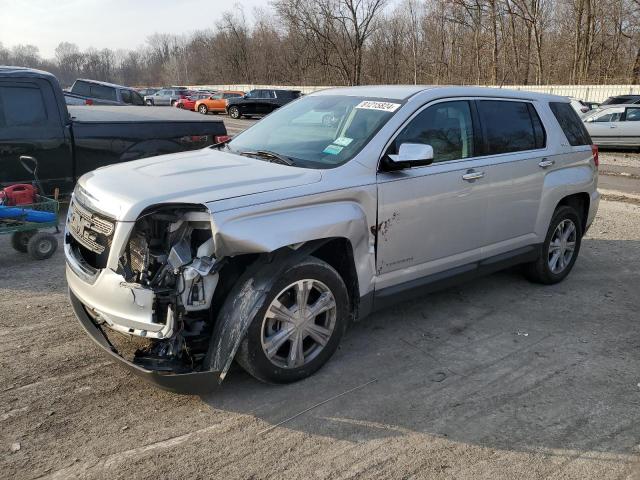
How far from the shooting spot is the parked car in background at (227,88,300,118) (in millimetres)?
32509

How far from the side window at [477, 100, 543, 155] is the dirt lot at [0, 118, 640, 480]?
58.9 inches

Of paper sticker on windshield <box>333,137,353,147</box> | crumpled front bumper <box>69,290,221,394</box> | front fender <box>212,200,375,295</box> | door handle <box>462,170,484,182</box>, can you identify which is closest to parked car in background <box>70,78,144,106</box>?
paper sticker on windshield <box>333,137,353,147</box>

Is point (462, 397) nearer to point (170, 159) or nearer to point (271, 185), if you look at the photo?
point (271, 185)

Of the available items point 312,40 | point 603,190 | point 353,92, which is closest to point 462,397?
point 353,92

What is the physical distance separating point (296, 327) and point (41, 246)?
154 inches

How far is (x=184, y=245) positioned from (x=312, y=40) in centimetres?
5980

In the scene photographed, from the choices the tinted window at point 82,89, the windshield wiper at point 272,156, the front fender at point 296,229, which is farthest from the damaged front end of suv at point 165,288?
the tinted window at point 82,89

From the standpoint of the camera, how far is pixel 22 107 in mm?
7320

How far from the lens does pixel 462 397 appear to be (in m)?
3.53

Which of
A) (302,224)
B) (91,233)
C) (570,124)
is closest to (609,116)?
(570,124)

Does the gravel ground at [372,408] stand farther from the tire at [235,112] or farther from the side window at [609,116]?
the tire at [235,112]

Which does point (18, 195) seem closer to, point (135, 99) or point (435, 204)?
point (435, 204)

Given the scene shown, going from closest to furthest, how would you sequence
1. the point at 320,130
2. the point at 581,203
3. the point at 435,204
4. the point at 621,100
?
the point at 435,204 < the point at 320,130 < the point at 581,203 < the point at 621,100

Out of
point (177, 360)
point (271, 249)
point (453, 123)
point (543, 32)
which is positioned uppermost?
point (543, 32)
